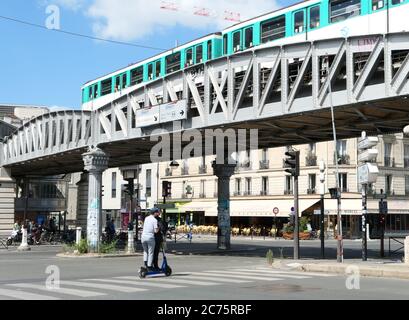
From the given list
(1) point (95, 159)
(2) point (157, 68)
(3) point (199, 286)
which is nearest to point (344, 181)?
(2) point (157, 68)

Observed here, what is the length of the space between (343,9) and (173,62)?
43.3 feet

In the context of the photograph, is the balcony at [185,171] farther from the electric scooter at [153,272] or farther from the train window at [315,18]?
the electric scooter at [153,272]

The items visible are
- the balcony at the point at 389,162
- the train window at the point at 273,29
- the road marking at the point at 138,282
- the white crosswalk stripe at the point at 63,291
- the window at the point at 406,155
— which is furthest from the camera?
the window at the point at 406,155

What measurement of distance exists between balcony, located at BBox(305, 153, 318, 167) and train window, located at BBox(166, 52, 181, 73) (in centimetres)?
2785

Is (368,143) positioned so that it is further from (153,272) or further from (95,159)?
(95,159)

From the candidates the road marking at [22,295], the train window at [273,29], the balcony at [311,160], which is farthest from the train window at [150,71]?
A: the balcony at [311,160]

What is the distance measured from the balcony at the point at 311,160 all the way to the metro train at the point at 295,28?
2618 centimetres

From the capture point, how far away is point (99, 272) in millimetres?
18562

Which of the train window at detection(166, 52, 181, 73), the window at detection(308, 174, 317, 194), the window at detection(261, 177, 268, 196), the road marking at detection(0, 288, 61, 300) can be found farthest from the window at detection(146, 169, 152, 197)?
the road marking at detection(0, 288, 61, 300)

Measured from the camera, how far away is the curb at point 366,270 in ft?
51.7

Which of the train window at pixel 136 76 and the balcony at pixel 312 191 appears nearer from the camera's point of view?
the train window at pixel 136 76

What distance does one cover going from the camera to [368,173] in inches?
760
